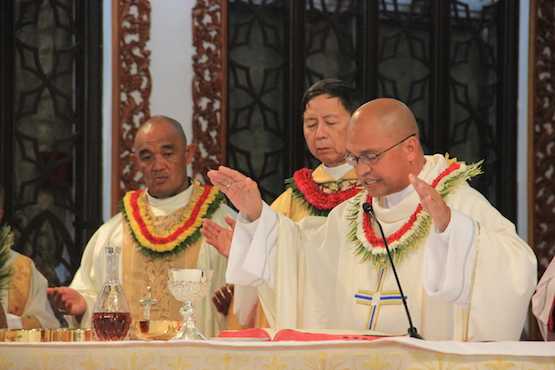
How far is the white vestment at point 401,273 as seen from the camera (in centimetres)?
405

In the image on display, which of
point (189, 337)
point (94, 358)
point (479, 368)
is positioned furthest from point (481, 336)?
point (94, 358)

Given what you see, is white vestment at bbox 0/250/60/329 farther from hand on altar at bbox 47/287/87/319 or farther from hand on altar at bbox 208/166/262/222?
hand on altar at bbox 208/166/262/222

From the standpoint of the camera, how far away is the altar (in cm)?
340

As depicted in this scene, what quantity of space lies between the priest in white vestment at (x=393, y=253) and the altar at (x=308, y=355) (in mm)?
599

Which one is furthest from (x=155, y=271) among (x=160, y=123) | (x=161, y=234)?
(x=160, y=123)

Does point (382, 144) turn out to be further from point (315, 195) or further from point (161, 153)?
point (161, 153)

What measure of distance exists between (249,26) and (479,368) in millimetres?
5463

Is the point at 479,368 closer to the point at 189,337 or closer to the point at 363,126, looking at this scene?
the point at 189,337

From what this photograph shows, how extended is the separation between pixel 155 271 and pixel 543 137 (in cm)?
328

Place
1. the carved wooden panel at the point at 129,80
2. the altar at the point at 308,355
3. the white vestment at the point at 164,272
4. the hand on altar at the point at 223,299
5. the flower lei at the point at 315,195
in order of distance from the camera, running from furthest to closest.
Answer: the carved wooden panel at the point at 129,80 < the white vestment at the point at 164,272 < the hand on altar at the point at 223,299 < the flower lei at the point at 315,195 < the altar at the point at 308,355

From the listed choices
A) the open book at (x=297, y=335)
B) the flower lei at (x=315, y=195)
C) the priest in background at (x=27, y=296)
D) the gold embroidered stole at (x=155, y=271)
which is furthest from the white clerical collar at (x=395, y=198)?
the priest in background at (x=27, y=296)

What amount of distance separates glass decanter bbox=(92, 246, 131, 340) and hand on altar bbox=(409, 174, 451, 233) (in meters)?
1.06

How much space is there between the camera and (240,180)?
4484mm

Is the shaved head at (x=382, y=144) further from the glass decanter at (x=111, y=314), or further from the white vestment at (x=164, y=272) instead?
the white vestment at (x=164, y=272)
